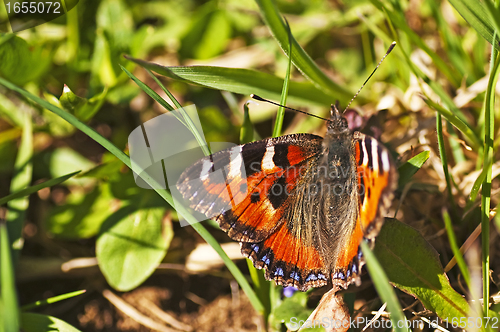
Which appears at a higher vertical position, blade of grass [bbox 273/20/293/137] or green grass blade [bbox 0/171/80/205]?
blade of grass [bbox 273/20/293/137]

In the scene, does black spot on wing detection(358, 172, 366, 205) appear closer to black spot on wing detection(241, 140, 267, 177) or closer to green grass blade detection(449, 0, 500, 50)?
black spot on wing detection(241, 140, 267, 177)

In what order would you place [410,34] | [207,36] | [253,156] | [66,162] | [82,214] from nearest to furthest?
[253,156], [410,34], [82,214], [66,162], [207,36]

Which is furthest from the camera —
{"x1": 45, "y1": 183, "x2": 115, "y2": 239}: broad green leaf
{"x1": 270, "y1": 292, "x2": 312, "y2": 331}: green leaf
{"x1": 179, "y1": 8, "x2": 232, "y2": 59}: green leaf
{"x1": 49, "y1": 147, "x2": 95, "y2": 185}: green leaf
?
{"x1": 179, "y1": 8, "x2": 232, "y2": 59}: green leaf

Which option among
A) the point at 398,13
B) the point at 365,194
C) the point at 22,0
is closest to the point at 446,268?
the point at 365,194

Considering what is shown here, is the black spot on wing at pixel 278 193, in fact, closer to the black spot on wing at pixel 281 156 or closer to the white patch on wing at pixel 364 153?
the black spot on wing at pixel 281 156

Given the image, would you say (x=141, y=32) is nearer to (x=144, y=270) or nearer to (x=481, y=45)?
(x=144, y=270)

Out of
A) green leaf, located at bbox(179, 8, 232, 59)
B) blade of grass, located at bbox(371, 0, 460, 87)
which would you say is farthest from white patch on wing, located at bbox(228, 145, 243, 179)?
green leaf, located at bbox(179, 8, 232, 59)

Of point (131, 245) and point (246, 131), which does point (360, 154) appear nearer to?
point (246, 131)

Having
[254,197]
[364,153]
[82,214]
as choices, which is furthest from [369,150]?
[82,214]
